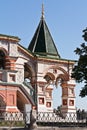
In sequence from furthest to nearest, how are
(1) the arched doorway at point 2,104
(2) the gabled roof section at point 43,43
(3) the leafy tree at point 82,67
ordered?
(2) the gabled roof section at point 43,43 < (1) the arched doorway at point 2,104 < (3) the leafy tree at point 82,67

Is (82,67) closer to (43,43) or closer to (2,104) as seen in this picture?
(2,104)

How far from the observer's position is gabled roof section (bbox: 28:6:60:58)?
143 feet

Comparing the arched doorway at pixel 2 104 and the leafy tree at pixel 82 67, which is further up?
the leafy tree at pixel 82 67

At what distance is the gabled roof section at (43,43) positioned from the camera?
1721 inches

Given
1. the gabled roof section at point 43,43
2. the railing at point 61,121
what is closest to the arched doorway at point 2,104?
the railing at point 61,121

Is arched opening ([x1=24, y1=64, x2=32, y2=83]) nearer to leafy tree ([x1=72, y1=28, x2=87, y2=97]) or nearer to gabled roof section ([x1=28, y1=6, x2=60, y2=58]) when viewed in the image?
gabled roof section ([x1=28, y1=6, x2=60, y2=58])

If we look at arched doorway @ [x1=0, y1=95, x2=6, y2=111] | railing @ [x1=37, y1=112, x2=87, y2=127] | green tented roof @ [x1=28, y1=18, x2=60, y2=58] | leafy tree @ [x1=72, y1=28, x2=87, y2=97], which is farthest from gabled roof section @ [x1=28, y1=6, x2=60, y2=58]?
leafy tree @ [x1=72, y1=28, x2=87, y2=97]

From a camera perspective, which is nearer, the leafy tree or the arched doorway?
the leafy tree

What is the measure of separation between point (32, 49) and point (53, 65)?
132 inches

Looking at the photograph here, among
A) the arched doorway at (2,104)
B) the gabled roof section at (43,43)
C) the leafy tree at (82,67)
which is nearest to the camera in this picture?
the leafy tree at (82,67)

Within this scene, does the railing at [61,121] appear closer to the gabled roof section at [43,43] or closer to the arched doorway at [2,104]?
the arched doorway at [2,104]

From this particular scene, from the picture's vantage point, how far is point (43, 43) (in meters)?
44.3

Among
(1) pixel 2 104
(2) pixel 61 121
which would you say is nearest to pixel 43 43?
(1) pixel 2 104

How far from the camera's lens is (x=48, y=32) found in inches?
1801
